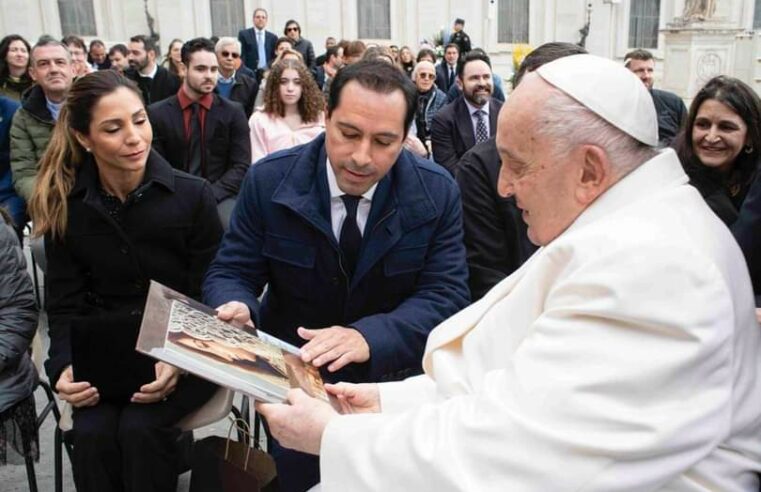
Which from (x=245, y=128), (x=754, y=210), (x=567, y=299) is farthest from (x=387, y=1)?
(x=567, y=299)

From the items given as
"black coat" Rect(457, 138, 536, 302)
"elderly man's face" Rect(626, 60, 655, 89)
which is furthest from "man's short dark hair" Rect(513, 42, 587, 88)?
"elderly man's face" Rect(626, 60, 655, 89)

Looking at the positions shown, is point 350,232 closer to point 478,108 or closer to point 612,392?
point 612,392

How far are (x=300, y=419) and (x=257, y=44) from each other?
13.0 metres

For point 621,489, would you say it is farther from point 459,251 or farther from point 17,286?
point 17,286

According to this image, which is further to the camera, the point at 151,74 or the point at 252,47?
the point at 252,47

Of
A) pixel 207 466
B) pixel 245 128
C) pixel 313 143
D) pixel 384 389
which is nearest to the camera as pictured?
pixel 384 389

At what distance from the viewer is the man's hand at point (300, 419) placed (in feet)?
5.73

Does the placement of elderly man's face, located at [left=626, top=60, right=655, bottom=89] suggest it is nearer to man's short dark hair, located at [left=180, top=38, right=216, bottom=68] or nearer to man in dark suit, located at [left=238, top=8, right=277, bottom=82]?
man's short dark hair, located at [left=180, top=38, right=216, bottom=68]

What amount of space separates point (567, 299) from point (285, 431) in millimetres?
750

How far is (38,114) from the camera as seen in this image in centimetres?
533

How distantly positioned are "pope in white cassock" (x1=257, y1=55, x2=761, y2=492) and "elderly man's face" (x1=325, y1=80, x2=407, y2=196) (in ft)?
2.80

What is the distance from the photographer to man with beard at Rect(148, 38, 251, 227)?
5.33 m

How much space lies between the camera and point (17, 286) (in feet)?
9.35

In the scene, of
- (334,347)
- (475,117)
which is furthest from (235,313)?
(475,117)
